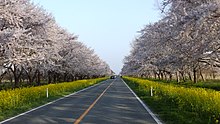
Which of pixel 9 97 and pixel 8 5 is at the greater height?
pixel 8 5

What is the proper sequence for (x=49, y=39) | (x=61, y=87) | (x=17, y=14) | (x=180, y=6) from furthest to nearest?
1. (x=61, y=87)
2. (x=49, y=39)
3. (x=17, y=14)
4. (x=180, y=6)

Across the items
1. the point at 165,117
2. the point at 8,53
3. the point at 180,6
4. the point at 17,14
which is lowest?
the point at 165,117

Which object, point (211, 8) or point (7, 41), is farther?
point (7, 41)

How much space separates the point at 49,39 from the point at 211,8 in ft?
56.0

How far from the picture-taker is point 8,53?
62.0 ft

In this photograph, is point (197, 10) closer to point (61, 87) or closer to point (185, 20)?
point (185, 20)

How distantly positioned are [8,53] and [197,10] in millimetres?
12253

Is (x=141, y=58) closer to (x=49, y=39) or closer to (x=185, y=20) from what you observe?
(x=49, y=39)

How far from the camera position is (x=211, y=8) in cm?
1085

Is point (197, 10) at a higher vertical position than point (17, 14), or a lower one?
lower

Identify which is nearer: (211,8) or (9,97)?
(211,8)

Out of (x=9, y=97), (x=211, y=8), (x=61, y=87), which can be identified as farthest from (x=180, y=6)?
(x=61, y=87)

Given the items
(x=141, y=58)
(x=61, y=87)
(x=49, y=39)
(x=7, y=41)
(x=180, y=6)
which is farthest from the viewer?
(x=141, y=58)

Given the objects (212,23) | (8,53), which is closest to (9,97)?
(8,53)
